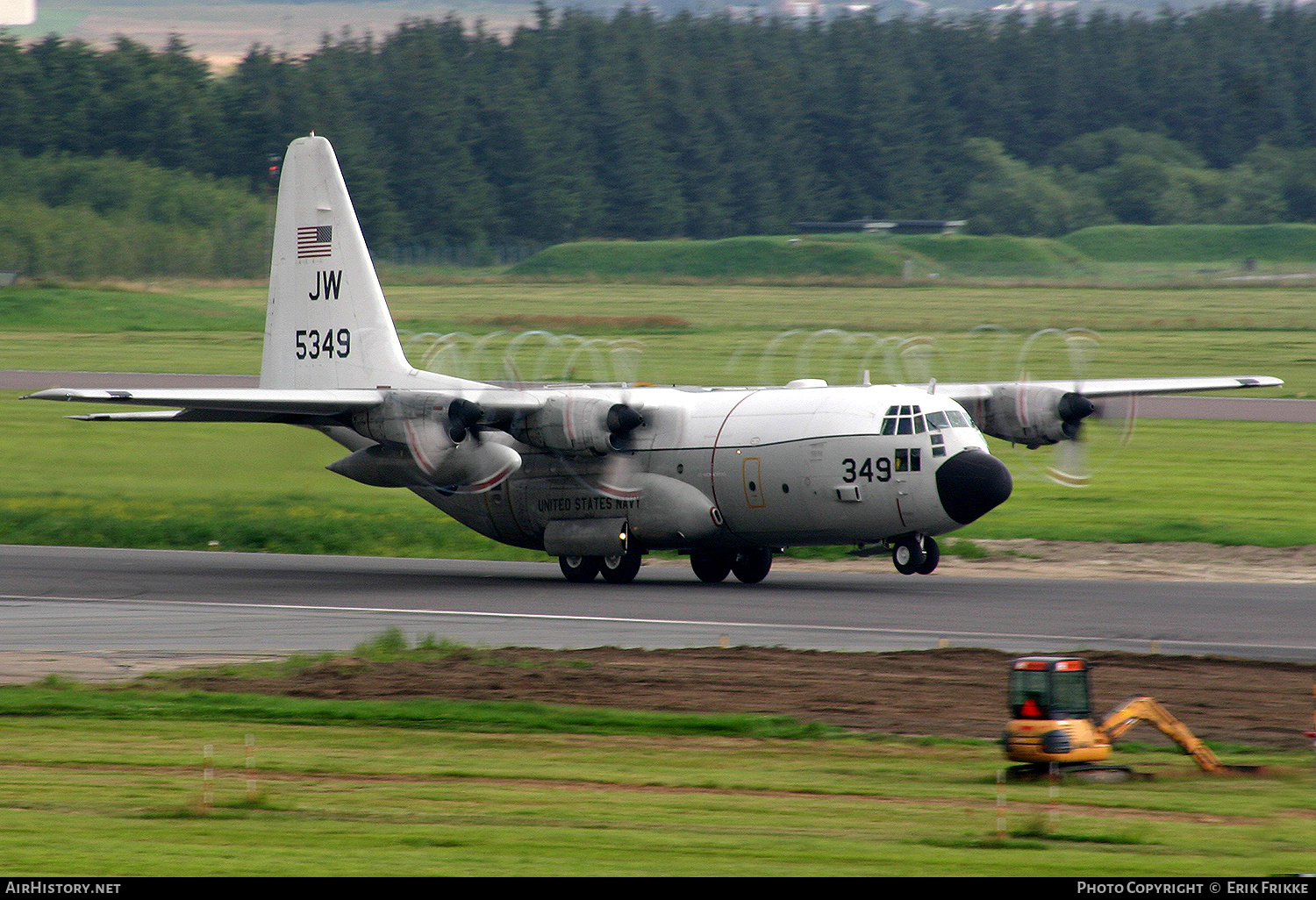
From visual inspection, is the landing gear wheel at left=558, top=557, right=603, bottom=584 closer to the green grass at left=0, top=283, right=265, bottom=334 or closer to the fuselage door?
the fuselage door

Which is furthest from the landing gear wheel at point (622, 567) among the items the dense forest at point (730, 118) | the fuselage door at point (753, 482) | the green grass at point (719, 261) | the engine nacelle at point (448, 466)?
the dense forest at point (730, 118)

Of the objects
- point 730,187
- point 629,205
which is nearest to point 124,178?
point 629,205

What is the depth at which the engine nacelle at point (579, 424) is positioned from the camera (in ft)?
94.7

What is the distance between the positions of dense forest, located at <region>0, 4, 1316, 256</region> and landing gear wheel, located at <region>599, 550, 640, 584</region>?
73.3 metres

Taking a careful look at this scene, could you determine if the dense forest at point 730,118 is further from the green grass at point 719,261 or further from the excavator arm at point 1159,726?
the excavator arm at point 1159,726

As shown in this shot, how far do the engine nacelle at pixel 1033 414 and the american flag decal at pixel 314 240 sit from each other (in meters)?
14.0

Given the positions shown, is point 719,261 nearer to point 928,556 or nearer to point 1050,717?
point 928,556

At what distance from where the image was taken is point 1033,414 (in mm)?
30109

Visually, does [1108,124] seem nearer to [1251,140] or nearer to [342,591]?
[1251,140]

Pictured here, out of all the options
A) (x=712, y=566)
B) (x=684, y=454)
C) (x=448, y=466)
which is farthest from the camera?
(x=712, y=566)

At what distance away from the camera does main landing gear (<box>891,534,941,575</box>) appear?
90.4ft

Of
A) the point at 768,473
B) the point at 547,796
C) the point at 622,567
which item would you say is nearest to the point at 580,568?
the point at 622,567

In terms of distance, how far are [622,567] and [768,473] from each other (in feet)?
12.4

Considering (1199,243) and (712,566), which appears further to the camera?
(1199,243)
